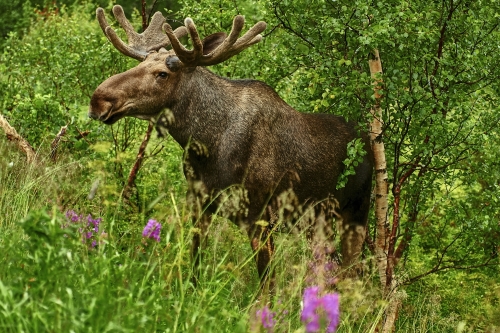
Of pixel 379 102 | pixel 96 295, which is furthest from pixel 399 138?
pixel 96 295

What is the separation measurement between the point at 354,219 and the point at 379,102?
1.41m

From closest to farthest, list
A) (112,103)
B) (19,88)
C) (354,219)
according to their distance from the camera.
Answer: (112,103)
(354,219)
(19,88)

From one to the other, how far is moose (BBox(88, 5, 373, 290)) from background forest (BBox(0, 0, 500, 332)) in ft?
1.04

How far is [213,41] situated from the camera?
714 centimetres

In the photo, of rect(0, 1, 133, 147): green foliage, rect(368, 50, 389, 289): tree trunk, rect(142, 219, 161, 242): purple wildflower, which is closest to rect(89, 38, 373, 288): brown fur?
rect(368, 50, 389, 289): tree trunk

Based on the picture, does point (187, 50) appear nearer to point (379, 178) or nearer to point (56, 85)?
point (379, 178)

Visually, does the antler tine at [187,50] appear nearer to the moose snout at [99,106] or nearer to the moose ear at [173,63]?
the moose ear at [173,63]

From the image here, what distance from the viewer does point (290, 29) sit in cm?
738

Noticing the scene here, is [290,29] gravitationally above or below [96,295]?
above

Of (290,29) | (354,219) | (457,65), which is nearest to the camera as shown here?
(457,65)

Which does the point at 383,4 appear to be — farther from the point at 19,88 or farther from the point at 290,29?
the point at 19,88

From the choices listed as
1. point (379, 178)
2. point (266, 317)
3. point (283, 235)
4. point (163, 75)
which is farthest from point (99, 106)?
point (266, 317)

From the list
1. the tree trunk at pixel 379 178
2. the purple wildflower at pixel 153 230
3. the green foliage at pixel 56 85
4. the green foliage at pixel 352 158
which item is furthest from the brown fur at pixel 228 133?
the green foliage at pixel 56 85

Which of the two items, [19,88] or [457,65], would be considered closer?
[457,65]
